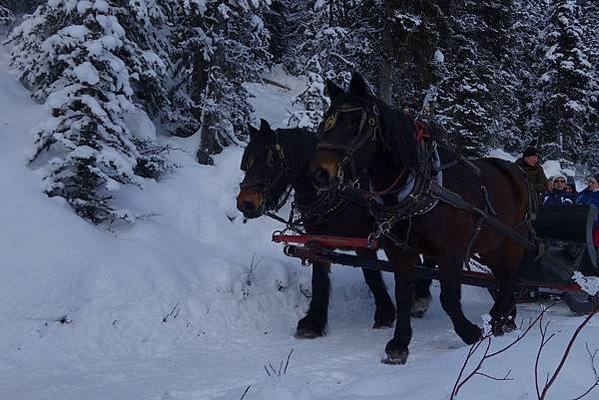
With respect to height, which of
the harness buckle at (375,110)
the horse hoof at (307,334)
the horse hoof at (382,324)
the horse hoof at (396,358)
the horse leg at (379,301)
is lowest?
the horse hoof at (307,334)

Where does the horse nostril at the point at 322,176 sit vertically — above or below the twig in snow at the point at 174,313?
above

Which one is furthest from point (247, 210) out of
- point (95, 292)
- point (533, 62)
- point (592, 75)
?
point (533, 62)

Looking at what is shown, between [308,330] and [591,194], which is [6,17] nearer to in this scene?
[308,330]

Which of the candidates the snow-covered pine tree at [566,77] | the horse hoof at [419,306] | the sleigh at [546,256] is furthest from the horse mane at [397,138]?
the snow-covered pine tree at [566,77]

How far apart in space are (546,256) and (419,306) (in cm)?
176

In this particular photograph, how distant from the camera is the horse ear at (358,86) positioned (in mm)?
4647

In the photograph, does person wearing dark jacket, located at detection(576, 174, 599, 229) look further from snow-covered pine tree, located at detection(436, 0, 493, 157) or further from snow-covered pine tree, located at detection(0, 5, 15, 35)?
snow-covered pine tree, located at detection(0, 5, 15, 35)

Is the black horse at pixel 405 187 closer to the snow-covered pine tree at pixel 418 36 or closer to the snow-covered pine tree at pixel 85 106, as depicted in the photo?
the snow-covered pine tree at pixel 85 106

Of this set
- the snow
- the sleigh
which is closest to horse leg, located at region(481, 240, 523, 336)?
the sleigh

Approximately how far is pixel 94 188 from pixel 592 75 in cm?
2558

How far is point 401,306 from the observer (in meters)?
5.36

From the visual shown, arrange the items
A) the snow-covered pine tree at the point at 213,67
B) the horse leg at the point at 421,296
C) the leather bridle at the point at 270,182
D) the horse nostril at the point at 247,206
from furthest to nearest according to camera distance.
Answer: the snow-covered pine tree at the point at 213,67 → the horse leg at the point at 421,296 → the leather bridle at the point at 270,182 → the horse nostril at the point at 247,206

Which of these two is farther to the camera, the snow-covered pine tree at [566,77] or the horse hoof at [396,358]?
the snow-covered pine tree at [566,77]

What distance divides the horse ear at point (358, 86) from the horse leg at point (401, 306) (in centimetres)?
150
